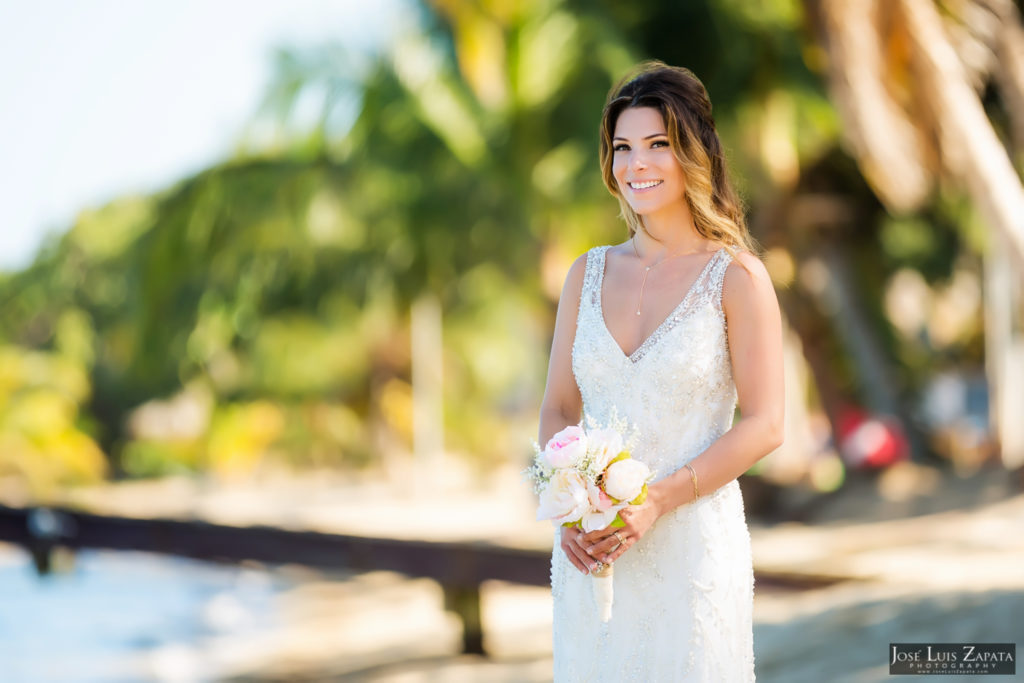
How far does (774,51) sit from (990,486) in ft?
20.5

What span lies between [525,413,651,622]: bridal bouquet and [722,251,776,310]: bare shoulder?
391 millimetres

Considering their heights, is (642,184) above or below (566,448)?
above

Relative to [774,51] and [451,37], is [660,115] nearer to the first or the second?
[774,51]

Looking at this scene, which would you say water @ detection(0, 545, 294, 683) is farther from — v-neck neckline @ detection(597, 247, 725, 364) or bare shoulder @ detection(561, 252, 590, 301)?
v-neck neckline @ detection(597, 247, 725, 364)

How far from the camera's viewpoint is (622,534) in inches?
97.9

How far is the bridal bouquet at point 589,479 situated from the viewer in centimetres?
245

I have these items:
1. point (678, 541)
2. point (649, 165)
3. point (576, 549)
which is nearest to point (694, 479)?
point (678, 541)

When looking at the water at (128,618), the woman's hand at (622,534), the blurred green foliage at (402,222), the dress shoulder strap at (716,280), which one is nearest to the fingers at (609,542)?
the woman's hand at (622,534)

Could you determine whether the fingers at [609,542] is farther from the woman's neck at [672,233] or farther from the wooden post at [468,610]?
the wooden post at [468,610]

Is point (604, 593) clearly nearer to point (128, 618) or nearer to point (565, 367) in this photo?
point (565, 367)

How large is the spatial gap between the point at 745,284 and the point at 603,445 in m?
0.50

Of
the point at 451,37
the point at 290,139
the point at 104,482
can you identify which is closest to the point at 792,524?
the point at 451,37

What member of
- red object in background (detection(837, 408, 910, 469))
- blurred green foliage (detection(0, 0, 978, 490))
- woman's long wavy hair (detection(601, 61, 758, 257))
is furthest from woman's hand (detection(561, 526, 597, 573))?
red object in background (detection(837, 408, 910, 469))

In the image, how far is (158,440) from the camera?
4088 cm
